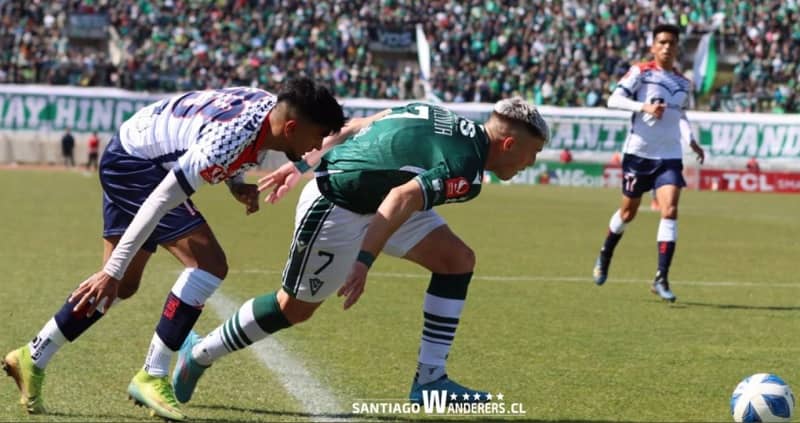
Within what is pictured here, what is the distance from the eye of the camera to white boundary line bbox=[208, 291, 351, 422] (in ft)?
20.6

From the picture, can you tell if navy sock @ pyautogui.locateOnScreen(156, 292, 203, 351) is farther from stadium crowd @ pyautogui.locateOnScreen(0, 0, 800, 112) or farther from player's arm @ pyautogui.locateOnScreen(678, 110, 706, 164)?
stadium crowd @ pyautogui.locateOnScreen(0, 0, 800, 112)

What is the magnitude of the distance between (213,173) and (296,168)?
1.28 metres

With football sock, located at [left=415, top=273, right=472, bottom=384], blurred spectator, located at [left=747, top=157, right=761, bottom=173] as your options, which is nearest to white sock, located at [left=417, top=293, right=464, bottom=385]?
football sock, located at [left=415, top=273, right=472, bottom=384]

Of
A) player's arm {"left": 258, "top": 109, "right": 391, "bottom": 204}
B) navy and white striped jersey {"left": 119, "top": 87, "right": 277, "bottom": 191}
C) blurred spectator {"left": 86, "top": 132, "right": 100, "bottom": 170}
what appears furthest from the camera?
blurred spectator {"left": 86, "top": 132, "right": 100, "bottom": 170}

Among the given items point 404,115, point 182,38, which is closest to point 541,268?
point 404,115

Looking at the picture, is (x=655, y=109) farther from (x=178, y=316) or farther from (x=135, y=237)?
(x=135, y=237)

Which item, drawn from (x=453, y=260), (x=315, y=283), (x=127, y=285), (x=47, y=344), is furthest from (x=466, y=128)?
(x=47, y=344)

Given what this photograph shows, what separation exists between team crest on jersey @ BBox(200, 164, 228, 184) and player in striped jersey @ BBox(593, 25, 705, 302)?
278 inches

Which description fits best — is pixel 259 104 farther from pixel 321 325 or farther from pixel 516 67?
pixel 516 67

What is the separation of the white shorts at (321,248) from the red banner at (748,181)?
34297mm

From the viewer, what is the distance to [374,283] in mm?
12609

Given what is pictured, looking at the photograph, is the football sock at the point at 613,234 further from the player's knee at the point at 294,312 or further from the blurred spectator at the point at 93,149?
the blurred spectator at the point at 93,149

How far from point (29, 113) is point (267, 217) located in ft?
76.8

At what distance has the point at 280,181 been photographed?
6.74 m
